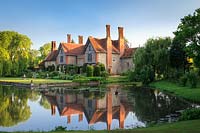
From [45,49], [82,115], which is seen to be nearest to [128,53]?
[45,49]

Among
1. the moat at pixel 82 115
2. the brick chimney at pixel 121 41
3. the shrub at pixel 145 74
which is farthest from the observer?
the brick chimney at pixel 121 41

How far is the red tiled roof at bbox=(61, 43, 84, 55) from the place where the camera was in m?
68.9

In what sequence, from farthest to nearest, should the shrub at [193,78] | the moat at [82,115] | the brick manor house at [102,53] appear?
the brick manor house at [102,53] < the shrub at [193,78] < the moat at [82,115]

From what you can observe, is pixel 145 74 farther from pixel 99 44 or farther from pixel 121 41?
pixel 121 41

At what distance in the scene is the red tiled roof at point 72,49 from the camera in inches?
2714

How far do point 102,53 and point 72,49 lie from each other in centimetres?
934

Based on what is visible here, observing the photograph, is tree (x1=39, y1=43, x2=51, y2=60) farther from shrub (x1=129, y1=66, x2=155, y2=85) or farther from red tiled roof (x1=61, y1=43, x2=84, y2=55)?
shrub (x1=129, y1=66, x2=155, y2=85)

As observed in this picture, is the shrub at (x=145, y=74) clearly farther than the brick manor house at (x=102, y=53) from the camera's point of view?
No

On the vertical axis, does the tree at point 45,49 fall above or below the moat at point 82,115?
above

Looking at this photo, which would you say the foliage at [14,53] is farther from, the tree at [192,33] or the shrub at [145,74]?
the tree at [192,33]

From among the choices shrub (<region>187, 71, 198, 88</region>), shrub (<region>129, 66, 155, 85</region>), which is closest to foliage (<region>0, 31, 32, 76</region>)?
shrub (<region>129, 66, 155, 85</region>)

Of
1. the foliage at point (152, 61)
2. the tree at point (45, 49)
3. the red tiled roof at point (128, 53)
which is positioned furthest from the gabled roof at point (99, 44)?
the tree at point (45, 49)

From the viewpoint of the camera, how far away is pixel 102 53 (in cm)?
6431

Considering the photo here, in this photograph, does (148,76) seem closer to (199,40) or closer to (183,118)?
(199,40)
